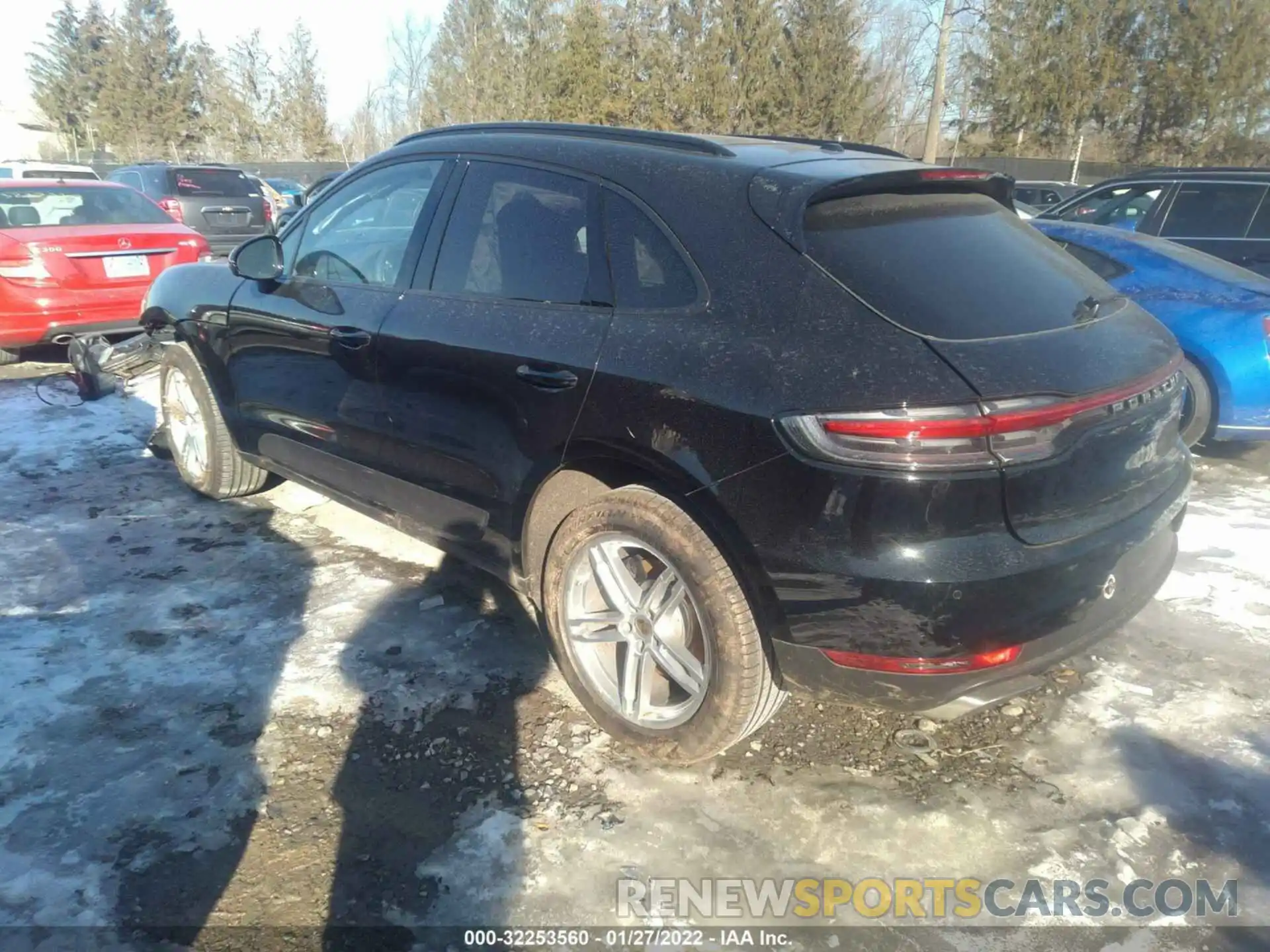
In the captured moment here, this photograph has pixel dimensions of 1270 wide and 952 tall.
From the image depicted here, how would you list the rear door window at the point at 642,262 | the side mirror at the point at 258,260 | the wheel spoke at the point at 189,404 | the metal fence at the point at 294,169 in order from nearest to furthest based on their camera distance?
the rear door window at the point at 642,262 < the side mirror at the point at 258,260 < the wheel spoke at the point at 189,404 < the metal fence at the point at 294,169

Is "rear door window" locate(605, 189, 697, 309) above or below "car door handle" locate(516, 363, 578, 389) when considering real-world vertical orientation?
above

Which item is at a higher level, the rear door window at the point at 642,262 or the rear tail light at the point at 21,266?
the rear door window at the point at 642,262

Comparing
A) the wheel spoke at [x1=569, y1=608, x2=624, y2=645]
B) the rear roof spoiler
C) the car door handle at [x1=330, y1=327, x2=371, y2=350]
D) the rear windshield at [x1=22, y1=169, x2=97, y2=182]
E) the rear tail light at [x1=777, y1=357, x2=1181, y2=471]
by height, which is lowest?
the wheel spoke at [x1=569, y1=608, x2=624, y2=645]

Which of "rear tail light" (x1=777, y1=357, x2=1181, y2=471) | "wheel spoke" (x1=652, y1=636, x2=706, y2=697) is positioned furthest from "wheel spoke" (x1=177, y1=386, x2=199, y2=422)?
"rear tail light" (x1=777, y1=357, x2=1181, y2=471)

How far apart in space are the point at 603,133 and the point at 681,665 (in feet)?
5.82

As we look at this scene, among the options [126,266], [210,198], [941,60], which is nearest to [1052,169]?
[941,60]

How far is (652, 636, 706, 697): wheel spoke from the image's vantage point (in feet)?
8.61

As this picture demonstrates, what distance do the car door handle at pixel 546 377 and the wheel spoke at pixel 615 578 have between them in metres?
0.49

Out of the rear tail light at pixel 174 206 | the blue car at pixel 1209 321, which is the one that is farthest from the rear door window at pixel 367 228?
the rear tail light at pixel 174 206

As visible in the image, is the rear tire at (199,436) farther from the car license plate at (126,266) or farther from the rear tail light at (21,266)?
the car license plate at (126,266)

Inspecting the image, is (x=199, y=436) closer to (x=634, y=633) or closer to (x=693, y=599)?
(x=634, y=633)

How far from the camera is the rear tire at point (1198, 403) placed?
5.12m

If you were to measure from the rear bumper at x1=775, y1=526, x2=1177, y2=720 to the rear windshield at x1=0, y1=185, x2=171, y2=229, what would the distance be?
8.06 m

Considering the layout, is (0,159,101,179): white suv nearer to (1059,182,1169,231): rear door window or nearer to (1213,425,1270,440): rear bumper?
(1059,182,1169,231): rear door window
